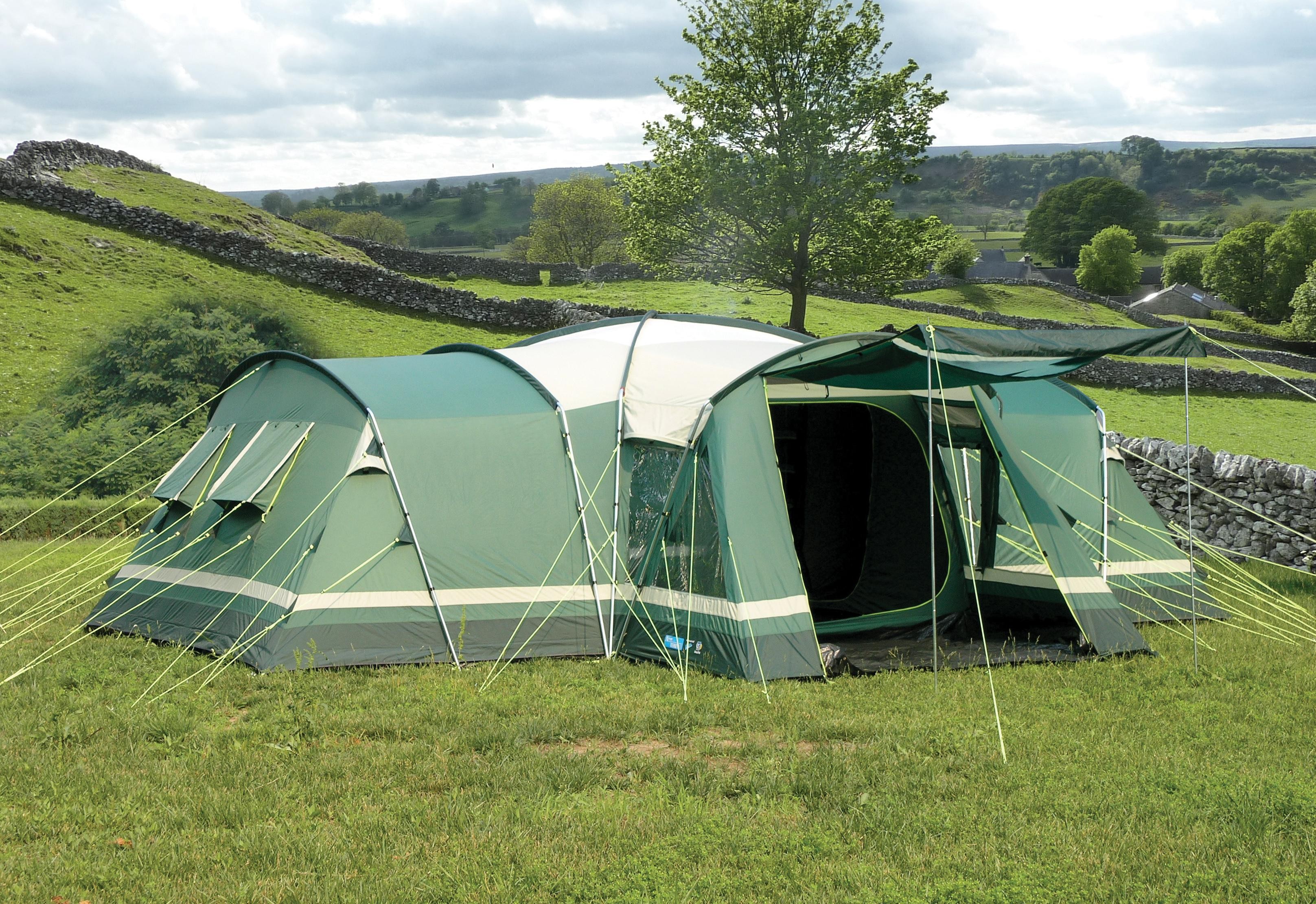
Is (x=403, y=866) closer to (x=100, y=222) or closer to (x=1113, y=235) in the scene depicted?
(x=100, y=222)

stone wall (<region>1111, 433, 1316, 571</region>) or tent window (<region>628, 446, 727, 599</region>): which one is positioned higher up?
tent window (<region>628, 446, 727, 599</region>)

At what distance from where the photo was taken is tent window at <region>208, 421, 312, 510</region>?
7637 millimetres

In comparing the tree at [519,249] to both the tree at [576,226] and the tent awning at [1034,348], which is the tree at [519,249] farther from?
the tent awning at [1034,348]

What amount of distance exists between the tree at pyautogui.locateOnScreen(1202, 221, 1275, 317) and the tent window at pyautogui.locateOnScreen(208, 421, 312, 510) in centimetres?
7072

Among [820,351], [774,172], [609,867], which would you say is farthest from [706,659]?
[774,172]

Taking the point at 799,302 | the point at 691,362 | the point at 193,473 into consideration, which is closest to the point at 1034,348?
the point at 691,362

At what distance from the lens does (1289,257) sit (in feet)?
208

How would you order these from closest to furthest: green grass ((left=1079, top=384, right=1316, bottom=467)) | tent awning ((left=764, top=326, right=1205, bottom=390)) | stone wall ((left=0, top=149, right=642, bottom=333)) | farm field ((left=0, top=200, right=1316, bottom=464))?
tent awning ((left=764, top=326, right=1205, bottom=390)) < farm field ((left=0, top=200, right=1316, bottom=464)) < green grass ((left=1079, top=384, right=1316, bottom=467)) < stone wall ((left=0, top=149, right=642, bottom=333))

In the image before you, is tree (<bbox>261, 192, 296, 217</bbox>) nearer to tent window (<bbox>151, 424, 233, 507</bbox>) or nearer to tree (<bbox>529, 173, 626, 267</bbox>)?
tree (<bbox>529, 173, 626, 267</bbox>)

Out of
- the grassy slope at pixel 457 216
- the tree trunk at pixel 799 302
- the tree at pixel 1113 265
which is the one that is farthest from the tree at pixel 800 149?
the grassy slope at pixel 457 216

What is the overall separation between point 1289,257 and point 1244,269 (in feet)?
10.6

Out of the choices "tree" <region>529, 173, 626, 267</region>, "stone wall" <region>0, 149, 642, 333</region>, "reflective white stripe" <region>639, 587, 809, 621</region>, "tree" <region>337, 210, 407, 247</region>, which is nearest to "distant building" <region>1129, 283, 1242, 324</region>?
"tree" <region>529, 173, 626, 267</region>

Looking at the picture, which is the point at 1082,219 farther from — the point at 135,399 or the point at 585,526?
the point at 585,526

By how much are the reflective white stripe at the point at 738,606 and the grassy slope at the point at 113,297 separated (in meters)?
17.2
